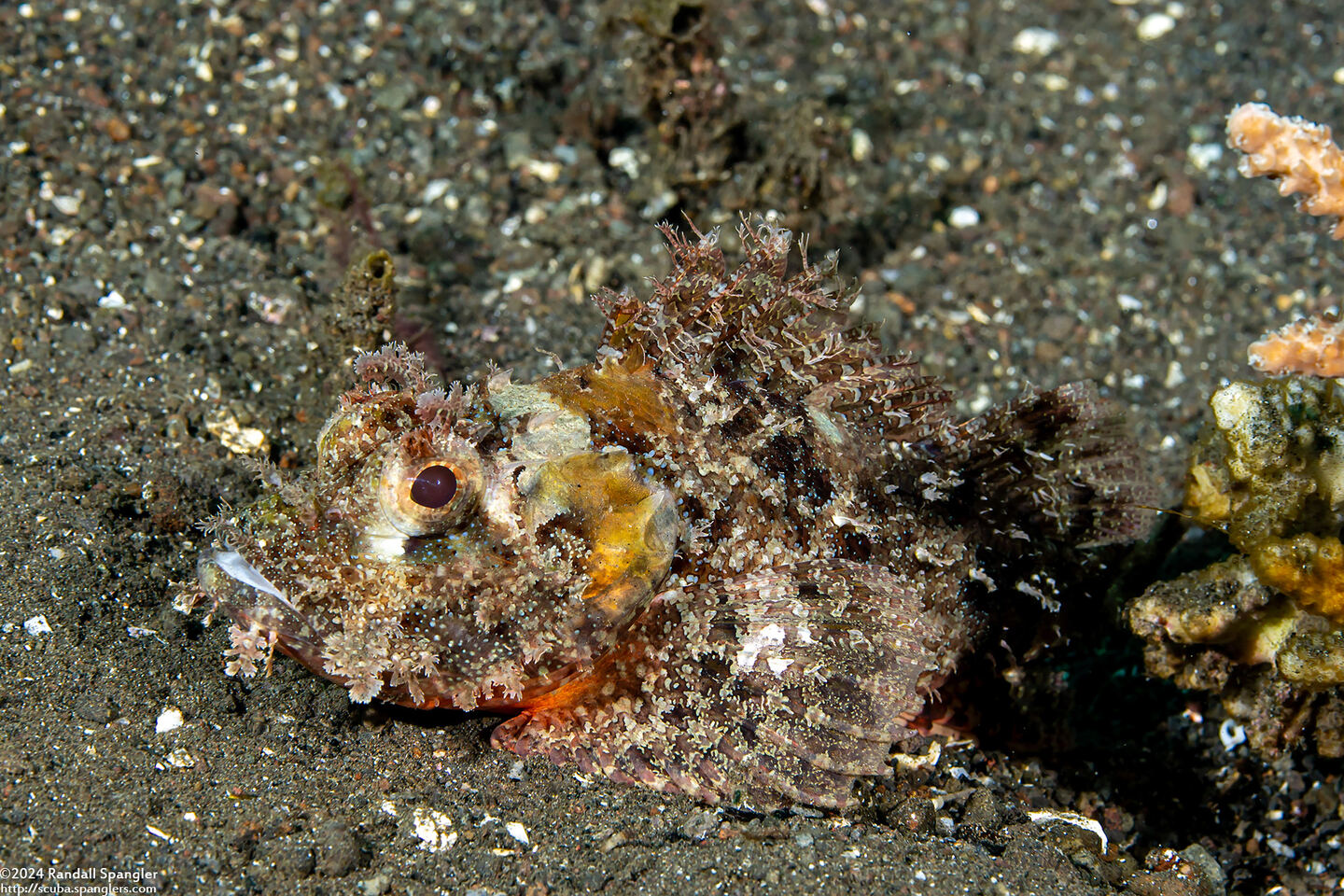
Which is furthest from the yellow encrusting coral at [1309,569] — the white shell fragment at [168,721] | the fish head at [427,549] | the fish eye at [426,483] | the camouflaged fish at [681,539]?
the white shell fragment at [168,721]

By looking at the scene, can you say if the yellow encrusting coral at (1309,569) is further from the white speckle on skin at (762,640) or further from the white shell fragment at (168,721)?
the white shell fragment at (168,721)

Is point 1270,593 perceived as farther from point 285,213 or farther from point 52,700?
point 285,213

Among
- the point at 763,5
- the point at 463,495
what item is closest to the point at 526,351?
the point at 463,495

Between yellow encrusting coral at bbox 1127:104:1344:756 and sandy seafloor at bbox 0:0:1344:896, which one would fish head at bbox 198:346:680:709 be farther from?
yellow encrusting coral at bbox 1127:104:1344:756

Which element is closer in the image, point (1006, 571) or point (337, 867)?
point (337, 867)

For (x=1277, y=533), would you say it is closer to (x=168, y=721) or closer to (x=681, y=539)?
(x=681, y=539)

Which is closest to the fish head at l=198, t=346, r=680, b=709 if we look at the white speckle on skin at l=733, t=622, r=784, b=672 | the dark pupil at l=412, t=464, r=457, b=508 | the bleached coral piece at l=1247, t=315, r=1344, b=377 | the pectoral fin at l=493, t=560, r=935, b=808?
the dark pupil at l=412, t=464, r=457, b=508

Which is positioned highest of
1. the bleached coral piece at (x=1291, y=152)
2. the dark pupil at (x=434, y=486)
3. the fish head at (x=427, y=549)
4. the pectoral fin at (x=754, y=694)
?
the bleached coral piece at (x=1291, y=152)

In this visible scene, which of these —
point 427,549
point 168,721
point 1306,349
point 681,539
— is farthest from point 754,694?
point 1306,349
